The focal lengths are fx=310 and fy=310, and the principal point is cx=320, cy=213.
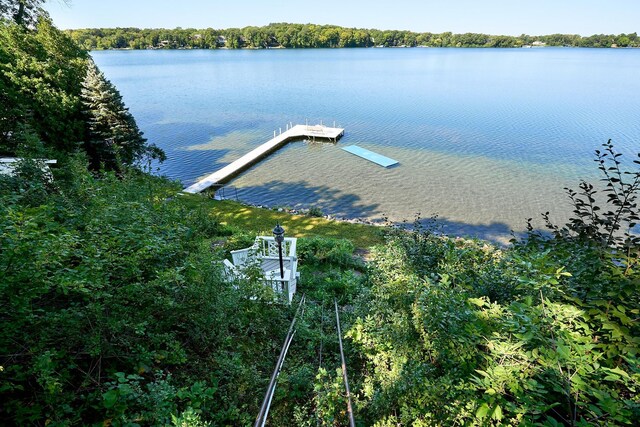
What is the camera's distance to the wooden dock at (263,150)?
19.9 m

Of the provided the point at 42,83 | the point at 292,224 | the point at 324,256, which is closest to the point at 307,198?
the point at 292,224

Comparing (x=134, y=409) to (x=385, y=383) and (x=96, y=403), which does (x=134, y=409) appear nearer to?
(x=96, y=403)

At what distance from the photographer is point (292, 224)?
14086 millimetres

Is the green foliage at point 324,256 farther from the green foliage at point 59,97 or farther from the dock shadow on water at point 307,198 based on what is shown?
the green foliage at point 59,97

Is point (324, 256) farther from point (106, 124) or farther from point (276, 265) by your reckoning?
point (106, 124)

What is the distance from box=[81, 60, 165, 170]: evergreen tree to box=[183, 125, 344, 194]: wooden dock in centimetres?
376

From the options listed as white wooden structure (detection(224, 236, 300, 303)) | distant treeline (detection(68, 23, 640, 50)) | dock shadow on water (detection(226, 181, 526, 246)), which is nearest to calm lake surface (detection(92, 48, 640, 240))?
dock shadow on water (detection(226, 181, 526, 246))

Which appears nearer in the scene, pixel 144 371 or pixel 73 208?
pixel 144 371

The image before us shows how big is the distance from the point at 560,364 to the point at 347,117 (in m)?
35.6

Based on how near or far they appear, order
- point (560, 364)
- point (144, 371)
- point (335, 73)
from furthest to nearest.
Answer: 1. point (335, 73)
2. point (144, 371)
3. point (560, 364)

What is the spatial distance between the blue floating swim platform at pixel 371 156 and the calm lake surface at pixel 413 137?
0.77 m

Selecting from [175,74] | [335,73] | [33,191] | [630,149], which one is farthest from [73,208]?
[175,74]

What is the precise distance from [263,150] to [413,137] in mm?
13596

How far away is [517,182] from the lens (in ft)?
64.7
